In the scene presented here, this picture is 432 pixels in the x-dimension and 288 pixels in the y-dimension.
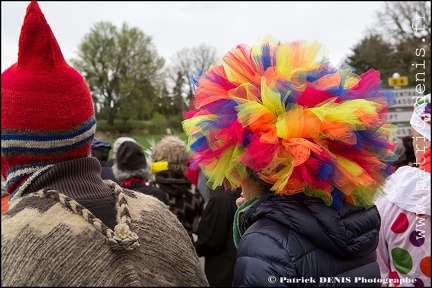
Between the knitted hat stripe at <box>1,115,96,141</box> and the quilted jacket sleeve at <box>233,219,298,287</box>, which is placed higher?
the knitted hat stripe at <box>1,115,96,141</box>

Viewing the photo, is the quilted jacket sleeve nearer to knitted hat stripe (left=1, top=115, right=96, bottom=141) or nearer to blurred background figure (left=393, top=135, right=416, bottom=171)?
knitted hat stripe (left=1, top=115, right=96, bottom=141)

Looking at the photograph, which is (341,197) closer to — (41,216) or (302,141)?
(302,141)

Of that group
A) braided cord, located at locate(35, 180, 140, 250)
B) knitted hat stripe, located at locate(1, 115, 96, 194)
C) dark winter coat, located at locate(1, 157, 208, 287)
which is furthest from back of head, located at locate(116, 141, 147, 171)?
braided cord, located at locate(35, 180, 140, 250)

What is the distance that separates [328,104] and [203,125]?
52cm

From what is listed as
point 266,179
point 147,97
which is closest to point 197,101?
point 266,179

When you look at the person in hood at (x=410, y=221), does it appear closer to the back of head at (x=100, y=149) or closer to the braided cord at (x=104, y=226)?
the braided cord at (x=104, y=226)

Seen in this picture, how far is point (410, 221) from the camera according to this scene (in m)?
2.49

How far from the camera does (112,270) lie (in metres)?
1.58

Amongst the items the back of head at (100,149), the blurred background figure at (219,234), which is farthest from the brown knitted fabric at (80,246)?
the back of head at (100,149)

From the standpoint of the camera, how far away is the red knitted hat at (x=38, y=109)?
64.7 inches

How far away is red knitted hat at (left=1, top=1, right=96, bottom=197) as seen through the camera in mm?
1643

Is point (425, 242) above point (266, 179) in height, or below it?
below

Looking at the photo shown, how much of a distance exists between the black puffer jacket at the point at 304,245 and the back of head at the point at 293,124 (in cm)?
7

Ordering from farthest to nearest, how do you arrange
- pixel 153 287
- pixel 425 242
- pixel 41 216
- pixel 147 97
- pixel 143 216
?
pixel 147 97
pixel 425 242
pixel 143 216
pixel 153 287
pixel 41 216
